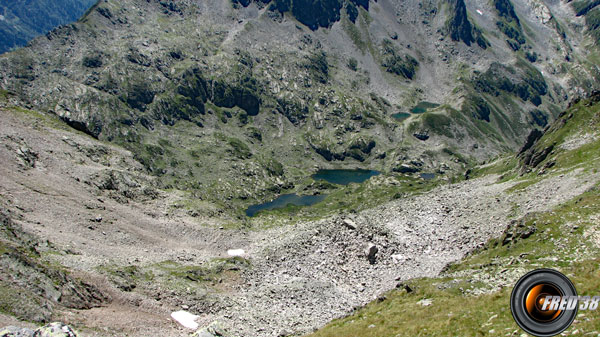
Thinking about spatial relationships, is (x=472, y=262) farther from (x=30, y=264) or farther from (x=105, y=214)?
(x=105, y=214)

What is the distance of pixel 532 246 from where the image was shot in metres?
55.6

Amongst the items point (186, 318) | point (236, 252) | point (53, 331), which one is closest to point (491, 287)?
point (186, 318)

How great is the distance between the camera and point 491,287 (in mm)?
43844

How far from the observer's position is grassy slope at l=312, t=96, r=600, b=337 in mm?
32500

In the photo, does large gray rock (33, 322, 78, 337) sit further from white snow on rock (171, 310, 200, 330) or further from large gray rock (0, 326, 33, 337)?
white snow on rock (171, 310, 200, 330)

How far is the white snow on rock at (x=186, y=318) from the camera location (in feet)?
188

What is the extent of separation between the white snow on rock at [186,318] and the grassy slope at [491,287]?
19.0m

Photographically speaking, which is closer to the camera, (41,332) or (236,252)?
(41,332)
